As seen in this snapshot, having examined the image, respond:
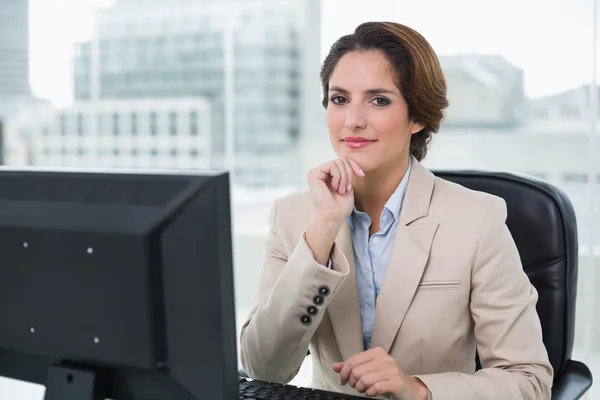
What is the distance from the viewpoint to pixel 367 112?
5.19 ft

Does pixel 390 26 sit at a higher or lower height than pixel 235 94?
lower

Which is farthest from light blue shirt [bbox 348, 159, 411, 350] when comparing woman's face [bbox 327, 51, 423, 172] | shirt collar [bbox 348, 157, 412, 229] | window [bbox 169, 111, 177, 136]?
window [bbox 169, 111, 177, 136]

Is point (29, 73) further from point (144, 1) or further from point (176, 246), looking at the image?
point (176, 246)

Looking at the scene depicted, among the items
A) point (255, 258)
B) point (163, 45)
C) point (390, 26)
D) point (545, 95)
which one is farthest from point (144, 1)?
point (390, 26)

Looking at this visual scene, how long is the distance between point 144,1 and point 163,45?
0.33m

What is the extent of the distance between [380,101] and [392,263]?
0.35m

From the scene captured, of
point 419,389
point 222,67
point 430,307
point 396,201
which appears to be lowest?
point 419,389

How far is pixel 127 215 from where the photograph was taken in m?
0.90

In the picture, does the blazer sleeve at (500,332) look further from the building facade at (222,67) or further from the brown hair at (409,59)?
the building facade at (222,67)

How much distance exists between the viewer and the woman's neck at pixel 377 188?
1667 millimetres

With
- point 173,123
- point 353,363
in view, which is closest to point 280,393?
point 353,363

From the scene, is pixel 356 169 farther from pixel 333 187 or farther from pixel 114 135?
pixel 114 135

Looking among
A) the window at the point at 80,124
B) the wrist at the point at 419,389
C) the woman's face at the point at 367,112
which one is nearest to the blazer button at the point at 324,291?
the wrist at the point at 419,389

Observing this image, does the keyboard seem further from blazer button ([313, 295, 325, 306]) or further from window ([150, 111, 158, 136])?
window ([150, 111, 158, 136])
